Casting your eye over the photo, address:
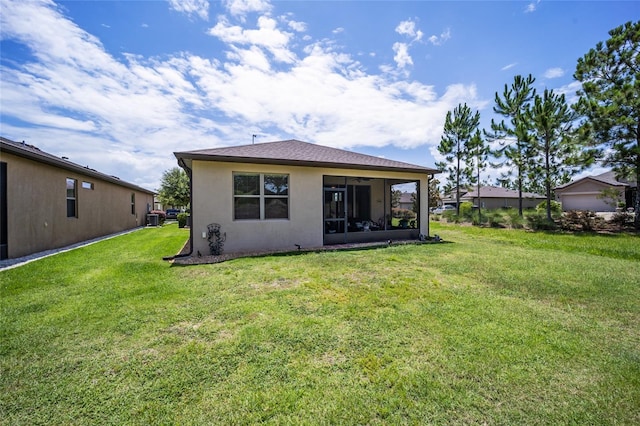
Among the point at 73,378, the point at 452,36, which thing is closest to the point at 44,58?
the point at 73,378

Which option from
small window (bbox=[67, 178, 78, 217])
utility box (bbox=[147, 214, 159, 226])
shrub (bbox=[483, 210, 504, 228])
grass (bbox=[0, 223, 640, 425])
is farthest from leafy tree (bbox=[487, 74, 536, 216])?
utility box (bbox=[147, 214, 159, 226])

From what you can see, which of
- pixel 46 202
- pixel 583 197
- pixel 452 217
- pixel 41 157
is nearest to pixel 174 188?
pixel 46 202

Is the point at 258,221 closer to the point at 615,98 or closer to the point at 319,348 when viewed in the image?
the point at 319,348

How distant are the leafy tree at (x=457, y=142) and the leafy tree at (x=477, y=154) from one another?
1.16ft

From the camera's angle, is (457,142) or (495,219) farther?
(457,142)

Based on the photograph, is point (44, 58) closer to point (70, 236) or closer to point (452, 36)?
point (70, 236)

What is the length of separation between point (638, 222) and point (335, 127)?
15828 mm

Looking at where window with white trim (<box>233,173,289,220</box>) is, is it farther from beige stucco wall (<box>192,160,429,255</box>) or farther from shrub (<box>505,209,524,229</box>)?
shrub (<box>505,209,524,229</box>)

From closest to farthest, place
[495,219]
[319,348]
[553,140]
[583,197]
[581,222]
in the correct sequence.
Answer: [319,348] < [581,222] < [553,140] < [495,219] < [583,197]

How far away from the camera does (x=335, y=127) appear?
15594 mm

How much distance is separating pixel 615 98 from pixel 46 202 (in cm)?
2311

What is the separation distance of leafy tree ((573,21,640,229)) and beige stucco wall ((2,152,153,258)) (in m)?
22.0

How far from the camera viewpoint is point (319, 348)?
289cm

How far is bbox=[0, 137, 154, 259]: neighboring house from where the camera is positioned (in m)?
7.36
